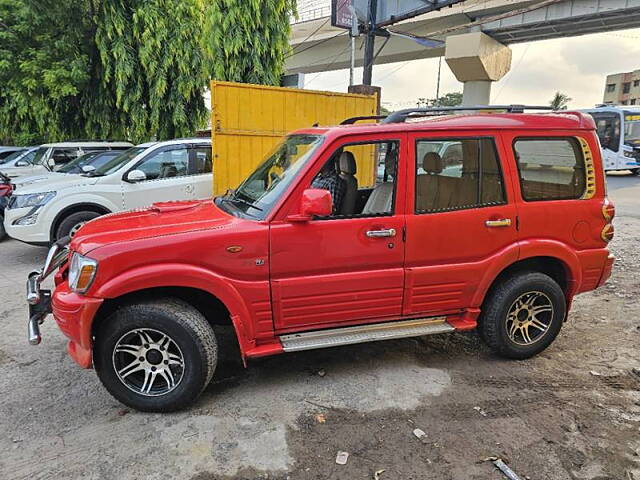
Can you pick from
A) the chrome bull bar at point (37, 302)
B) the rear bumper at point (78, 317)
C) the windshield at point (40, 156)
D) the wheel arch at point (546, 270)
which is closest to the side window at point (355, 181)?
the wheel arch at point (546, 270)

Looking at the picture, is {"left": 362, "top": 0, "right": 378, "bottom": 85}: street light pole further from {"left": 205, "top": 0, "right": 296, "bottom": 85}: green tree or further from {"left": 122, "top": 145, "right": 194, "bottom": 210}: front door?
{"left": 122, "top": 145, "right": 194, "bottom": 210}: front door

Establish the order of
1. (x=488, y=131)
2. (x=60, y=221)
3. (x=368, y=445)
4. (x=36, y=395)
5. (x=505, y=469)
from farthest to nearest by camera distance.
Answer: (x=60, y=221) → (x=488, y=131) → (x=36, y=395) → (x=368, y=445) → (x=505, y=469)

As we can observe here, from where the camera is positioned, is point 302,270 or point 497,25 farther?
point 497,25

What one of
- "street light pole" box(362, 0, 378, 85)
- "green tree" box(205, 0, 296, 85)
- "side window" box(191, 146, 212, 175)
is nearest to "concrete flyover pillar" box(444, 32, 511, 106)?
"green tree" box(205, 0, 296, 85)

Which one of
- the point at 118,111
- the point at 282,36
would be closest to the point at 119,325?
the point at 282,36

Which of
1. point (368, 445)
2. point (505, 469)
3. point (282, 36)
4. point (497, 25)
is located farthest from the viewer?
point (497, 25)

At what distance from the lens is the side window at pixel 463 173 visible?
11.4 ft

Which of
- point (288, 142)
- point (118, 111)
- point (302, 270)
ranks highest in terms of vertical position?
point (118, 111)

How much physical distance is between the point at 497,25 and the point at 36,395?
77.5 feet

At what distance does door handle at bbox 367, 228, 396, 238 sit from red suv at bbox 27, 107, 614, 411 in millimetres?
10

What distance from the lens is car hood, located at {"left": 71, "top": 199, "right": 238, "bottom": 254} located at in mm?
2990

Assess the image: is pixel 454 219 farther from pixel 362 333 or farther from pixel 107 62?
pixel 107 62

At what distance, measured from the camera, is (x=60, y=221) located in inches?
263

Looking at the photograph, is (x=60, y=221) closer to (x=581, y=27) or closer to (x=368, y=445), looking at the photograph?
(x=368, y=445)
